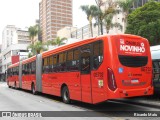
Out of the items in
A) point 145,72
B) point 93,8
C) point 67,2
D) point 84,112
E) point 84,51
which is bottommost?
point 84,112

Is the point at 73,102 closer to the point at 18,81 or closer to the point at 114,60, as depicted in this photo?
the point at 114,60

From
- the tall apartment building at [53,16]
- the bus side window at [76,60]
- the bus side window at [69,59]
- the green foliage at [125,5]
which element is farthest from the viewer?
the tall apartment building at [53,16]

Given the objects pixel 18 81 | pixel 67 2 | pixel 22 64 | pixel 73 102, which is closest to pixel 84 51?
pixel 73 102

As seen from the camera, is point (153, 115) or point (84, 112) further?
point (84, 112)

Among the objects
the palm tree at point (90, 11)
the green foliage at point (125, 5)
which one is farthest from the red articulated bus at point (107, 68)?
the palm tree at point (90, 11)

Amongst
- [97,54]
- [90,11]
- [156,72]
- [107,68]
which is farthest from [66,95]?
[90,11]

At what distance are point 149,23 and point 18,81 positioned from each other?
15.5 m

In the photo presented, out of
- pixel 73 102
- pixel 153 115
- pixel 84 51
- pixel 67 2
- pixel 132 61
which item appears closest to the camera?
pixel 153 115

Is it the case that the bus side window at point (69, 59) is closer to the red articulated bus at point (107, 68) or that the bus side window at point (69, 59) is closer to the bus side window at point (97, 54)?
the red articulated bus at point (107, 68)

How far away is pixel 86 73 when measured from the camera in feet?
41.5

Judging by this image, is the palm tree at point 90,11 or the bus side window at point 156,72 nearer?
the bus side window at point 156,72

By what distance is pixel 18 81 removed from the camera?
1152 inches

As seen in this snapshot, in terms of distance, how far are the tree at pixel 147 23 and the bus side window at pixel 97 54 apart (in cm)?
2098

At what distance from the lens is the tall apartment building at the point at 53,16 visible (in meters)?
167
